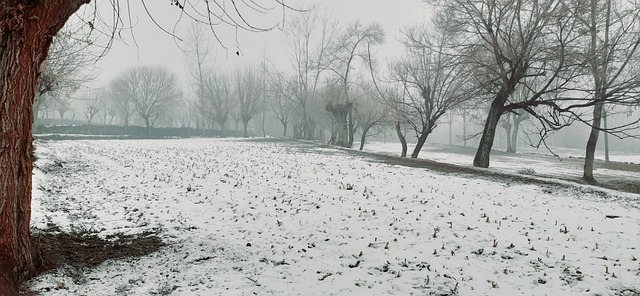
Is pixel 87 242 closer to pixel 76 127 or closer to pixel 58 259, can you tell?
pixel 58 259

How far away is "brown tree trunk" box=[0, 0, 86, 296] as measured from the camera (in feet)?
11.5

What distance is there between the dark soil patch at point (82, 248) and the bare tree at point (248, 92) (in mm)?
50172

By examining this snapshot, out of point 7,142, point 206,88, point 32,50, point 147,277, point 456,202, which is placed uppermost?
point 206,88

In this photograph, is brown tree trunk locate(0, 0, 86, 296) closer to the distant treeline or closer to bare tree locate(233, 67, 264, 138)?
the distant treeline

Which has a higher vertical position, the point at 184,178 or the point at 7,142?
the point at 7,142

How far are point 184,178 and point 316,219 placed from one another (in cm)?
596

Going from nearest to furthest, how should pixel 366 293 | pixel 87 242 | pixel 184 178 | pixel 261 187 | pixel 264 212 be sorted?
1. pixel 366 293
2. pixel 87 242
3. pixel 264 212
4. pixel 261 187
5. pixel 184 178

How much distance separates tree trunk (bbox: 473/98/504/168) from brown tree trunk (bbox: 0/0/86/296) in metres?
16.0

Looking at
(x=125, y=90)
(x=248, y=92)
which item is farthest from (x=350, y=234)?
(x=125, y=90)

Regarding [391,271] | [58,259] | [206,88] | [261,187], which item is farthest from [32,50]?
[206,88]

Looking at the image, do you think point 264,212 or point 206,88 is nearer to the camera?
point 264,212

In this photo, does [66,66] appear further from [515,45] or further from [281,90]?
[281,90]

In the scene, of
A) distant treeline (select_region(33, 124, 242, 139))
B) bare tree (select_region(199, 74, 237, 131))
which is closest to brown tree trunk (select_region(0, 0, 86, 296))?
distant treeline (select_region(33, 124, 242, 139))

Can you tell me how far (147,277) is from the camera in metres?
4.69
